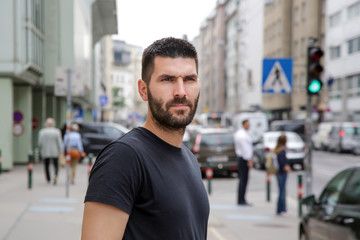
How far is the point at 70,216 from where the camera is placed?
1200 cm

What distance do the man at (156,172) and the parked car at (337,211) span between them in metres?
3.77

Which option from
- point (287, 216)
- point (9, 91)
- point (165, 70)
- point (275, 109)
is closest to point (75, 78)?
point (287, 216)

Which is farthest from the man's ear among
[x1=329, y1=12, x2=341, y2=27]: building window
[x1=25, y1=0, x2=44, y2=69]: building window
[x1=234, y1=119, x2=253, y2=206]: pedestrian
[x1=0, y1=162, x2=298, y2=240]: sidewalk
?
[x1=329, y1=12, x2=341, y2=27]: building window

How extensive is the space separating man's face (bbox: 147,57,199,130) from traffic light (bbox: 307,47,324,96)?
933 centimetres

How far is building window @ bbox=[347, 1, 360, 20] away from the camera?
52.3 m

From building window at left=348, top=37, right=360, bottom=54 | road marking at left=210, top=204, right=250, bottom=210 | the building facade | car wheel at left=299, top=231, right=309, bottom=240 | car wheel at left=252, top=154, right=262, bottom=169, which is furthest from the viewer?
building window at left=348, top=37, right=360, bottom=54

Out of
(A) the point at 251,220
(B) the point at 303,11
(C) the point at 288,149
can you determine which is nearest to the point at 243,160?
(A) the point at 251,220

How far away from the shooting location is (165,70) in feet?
7.89

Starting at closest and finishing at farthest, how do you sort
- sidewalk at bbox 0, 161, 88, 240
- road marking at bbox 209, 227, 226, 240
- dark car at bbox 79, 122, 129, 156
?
1. sidewalk at bbox 0, 161, 88, 240
2. road marking at bbox 209, 227, 226, 240
3. dark car at bbox 79, 122, 129, 156

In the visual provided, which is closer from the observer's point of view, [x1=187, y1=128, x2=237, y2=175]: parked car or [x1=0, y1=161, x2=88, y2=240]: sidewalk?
[x1=0, y1=161, x2=88, y2=240]: sidewalk

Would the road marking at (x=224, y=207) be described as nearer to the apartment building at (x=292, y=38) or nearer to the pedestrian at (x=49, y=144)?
the pedestrian at (x=49, y=144)

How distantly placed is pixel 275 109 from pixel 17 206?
62.1m

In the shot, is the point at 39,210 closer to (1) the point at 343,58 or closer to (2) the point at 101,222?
(2) the point at 101,222

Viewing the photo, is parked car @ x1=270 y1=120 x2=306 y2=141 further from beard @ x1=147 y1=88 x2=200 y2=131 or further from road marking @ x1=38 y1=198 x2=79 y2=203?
beard @ x1=147 y1=88 x2=200 y2=131
